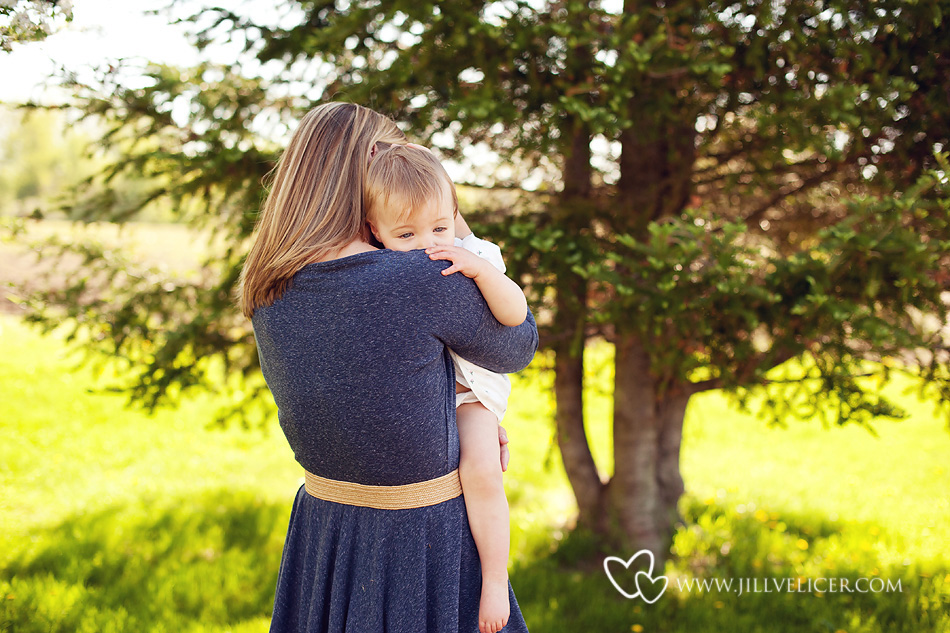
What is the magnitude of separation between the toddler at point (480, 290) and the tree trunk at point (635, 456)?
7.60 feet

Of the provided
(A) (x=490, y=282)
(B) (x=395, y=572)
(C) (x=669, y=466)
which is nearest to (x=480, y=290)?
(A) (x=490, y=282)

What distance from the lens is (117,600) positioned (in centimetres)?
320

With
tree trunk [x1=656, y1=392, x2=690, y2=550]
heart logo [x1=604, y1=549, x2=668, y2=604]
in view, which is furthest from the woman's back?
tree trunk [x1=656, y1=392, x2=690, y2=550]

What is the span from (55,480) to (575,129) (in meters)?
4.65

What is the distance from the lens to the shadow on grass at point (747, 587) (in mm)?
3137

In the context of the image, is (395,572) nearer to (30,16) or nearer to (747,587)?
(30,16)

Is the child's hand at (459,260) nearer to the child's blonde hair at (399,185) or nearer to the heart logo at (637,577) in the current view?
the child's blonde hair at (399,185)

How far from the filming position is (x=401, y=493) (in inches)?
63.0

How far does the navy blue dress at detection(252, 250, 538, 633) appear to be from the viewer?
1.43m

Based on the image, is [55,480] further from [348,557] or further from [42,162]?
→ [42,162]

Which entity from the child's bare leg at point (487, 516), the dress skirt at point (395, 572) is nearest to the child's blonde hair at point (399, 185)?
the child's bare leg at point (487, 516)

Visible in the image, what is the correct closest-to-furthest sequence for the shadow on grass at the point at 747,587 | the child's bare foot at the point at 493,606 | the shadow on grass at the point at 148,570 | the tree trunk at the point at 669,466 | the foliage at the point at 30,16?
the child's bare foot at the point at 493,606 → the foliage at the point at 30,16 → the shadow on grass at the point at 148,570 → the shadow on grass at the point at 747,587 → the tree trunk at the point at 669,466

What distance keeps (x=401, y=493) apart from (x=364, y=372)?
35 centimetres

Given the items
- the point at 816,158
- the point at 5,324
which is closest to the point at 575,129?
the point at 816,158
